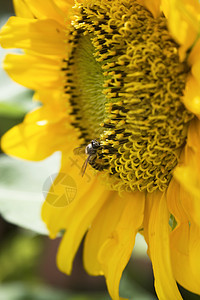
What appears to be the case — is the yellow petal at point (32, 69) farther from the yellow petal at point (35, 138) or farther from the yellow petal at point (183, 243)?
the yellow petal at point (183, 243)

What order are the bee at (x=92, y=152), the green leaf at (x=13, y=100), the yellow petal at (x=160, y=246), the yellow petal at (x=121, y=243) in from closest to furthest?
1. the yellow petal at (x=160, y=246)
2. the yellow petal at (x=121, y=243)
3. the bee at (x=92, y=152)
4. the green leaf at (x=13, y=100)

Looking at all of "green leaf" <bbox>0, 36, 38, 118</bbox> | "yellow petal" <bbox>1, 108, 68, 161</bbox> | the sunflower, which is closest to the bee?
the sunflower

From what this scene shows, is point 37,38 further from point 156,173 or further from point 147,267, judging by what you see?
point 147,267

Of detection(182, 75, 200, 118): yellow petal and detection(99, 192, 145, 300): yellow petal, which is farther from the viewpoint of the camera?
detection(99, 192, 145, 300): yellow petal

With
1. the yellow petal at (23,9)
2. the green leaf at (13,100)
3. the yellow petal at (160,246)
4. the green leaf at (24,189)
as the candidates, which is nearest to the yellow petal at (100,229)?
the yellow petal at (160,246)

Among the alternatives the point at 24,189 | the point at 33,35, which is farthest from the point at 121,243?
the point at 33,35

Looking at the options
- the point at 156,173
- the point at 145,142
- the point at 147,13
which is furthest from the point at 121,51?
the point at 156,173

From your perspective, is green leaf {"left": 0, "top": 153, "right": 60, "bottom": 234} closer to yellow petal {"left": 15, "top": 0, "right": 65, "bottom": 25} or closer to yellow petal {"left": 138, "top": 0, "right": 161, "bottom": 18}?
yellow petal {"left": 15, "top": 0, "right": 65, "bottom": 25}
